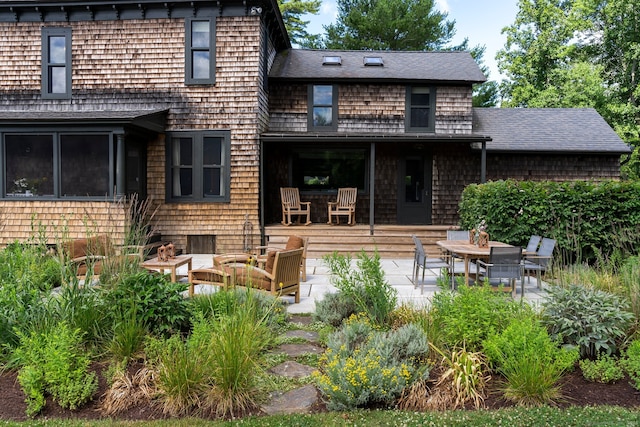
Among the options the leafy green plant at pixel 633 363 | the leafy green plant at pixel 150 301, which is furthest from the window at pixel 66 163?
the leafy green plant at pixel 633 363

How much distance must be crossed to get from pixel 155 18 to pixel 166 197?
14.2ft

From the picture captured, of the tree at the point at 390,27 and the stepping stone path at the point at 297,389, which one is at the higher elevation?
the tree at the point at 390,27

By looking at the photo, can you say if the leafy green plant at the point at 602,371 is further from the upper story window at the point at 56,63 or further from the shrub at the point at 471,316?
the upper story window at the point at 56,63

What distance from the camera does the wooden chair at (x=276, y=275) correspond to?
18.2 ft

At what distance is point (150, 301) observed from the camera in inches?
149

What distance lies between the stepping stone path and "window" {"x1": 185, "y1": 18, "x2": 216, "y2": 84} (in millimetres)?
8007

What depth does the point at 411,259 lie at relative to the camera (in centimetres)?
1039

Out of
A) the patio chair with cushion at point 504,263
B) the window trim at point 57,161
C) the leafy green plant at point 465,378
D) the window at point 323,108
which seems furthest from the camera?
the window at point 323,108

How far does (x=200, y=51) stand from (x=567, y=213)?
8796mm

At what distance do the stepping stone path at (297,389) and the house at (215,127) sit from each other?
5799 mm

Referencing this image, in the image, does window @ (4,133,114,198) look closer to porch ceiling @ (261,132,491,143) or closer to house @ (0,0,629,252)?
house @ (0,0,629,252)

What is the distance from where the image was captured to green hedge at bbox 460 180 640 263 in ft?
25.9

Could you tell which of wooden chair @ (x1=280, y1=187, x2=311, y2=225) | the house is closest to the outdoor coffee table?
the house

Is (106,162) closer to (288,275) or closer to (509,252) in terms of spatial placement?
(288,275)
